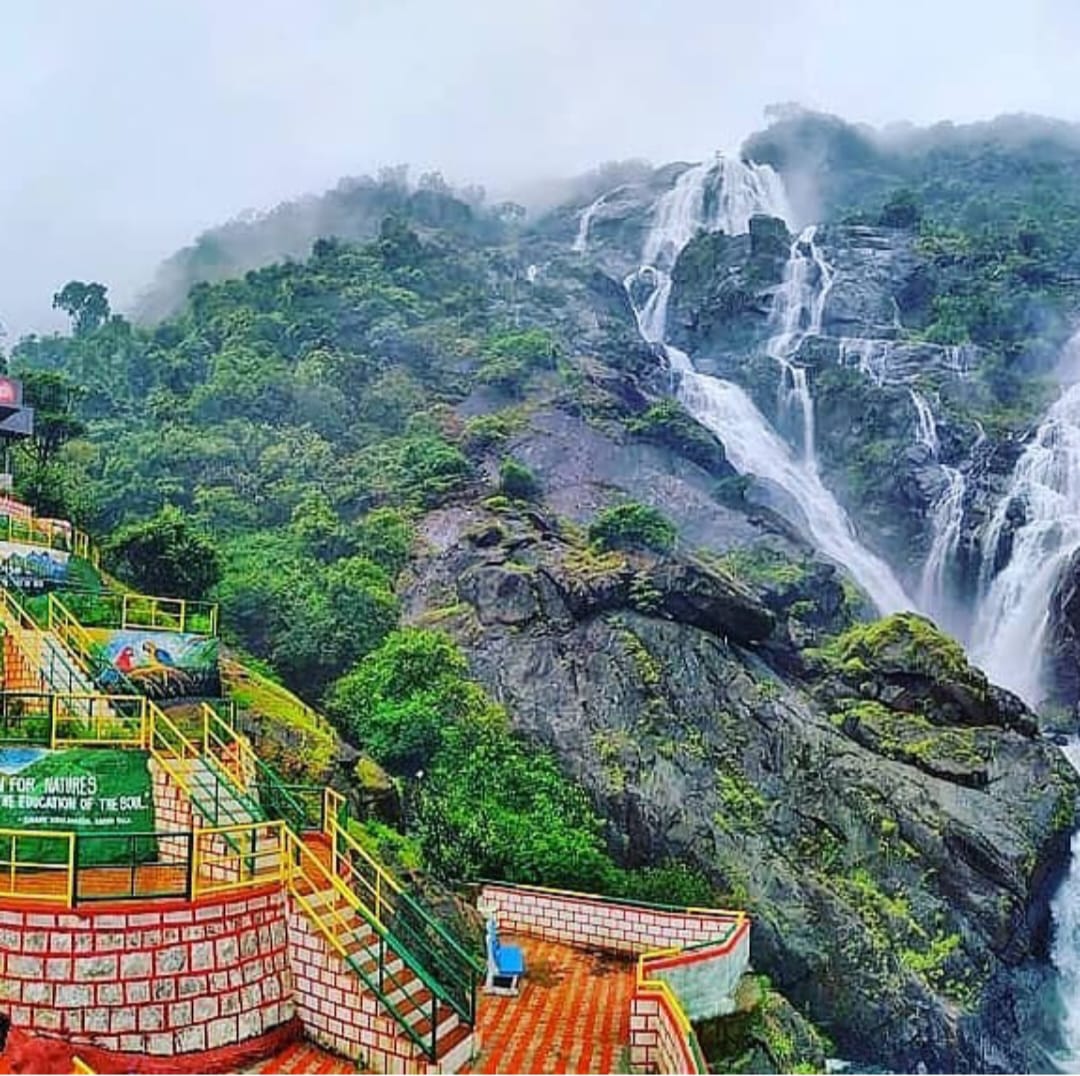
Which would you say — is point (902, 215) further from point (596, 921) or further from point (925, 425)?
point (596, 921)

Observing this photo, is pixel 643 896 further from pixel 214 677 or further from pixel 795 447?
pixel 795 447

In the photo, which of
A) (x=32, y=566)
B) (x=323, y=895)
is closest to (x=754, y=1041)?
(x=323, y=895)

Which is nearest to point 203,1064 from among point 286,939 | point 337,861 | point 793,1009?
point 286,939

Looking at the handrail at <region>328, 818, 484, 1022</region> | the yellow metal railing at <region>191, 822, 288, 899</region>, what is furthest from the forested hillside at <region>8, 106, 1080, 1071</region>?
the yellow metal railing at <region>191, 822, 288, 899</region>

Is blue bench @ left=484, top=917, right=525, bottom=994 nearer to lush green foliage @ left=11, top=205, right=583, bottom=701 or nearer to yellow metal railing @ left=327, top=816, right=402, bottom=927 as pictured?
yellow metal railing @ left=327, top=816, right=402, bottom=927

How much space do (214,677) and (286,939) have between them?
6.66 m

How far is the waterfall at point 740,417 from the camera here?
32.9 meters

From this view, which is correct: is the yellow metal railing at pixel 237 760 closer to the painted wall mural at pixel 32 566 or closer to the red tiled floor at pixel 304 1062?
the red tiled floor at pixel 304 1062

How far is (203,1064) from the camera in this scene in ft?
24.6

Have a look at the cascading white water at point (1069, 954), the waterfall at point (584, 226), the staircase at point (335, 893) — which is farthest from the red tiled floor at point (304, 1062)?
the waterfall at point (584, 226)

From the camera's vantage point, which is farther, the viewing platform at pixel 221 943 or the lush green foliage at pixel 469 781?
the lush green foliage at pixel 469 781

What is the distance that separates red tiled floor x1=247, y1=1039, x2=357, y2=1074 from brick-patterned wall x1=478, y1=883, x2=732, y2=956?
5.42 meters

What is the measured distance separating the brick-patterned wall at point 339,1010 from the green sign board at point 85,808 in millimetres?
1317

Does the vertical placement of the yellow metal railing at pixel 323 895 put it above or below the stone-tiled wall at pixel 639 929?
above
